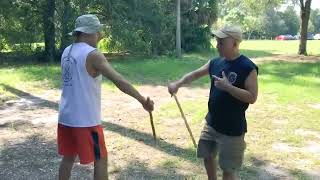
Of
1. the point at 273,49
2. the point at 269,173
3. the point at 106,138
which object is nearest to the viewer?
the point at 269,173

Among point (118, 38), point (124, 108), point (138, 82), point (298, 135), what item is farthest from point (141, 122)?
point (118, 38)

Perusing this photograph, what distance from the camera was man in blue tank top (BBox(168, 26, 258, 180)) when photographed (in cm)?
385

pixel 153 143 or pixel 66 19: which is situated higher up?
pixel 66 19

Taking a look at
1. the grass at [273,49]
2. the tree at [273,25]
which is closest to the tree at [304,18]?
the grass at [273,49]

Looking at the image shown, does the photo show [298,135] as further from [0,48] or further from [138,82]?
[0,48]

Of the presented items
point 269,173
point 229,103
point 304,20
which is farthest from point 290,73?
point 229,103

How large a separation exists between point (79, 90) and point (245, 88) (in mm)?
1352

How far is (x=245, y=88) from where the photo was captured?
387cm

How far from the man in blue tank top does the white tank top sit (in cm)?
99

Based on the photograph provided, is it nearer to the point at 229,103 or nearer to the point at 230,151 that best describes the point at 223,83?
the point at 229,103

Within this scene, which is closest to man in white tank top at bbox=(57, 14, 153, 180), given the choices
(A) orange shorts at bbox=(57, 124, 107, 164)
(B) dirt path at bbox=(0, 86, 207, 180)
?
(A) orange shorts at bbox=(57, 124, 107, 164)

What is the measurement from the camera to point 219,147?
13.5 ft

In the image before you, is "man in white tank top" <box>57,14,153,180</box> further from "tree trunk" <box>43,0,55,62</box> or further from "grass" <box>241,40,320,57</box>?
"grass" <box>241,40,320,57</box>

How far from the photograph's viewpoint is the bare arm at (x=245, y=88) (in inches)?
149
